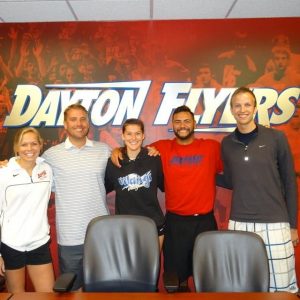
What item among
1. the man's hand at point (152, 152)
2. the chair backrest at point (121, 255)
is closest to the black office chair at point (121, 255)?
the chair backrest at point (121, 255)

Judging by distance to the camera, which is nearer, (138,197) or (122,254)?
(122,254)

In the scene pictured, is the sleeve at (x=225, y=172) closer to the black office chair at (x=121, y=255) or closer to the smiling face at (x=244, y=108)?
the smiling face at (x=244, y=108)

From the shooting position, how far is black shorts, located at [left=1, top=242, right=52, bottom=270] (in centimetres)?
253

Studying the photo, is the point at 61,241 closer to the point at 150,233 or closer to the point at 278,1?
the point at 150,233

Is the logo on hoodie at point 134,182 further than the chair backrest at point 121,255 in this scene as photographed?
Yes

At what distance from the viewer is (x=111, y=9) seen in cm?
316

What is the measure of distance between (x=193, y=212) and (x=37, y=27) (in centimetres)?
243

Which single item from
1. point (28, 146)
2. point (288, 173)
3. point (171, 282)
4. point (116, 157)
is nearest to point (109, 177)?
point (116, 157)

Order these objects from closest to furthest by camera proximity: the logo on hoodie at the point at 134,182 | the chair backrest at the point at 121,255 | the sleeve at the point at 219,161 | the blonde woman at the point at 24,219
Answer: the chair backrest at the point at 121,255, the blonde woman at the point at 24,219, the logo on hoodie at the point at 134,182, the sleeve at the point at 219,161

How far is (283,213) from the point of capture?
260cm

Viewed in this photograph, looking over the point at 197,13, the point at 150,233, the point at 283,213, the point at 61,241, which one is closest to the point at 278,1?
the point at 197,13

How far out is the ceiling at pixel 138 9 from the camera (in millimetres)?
3027

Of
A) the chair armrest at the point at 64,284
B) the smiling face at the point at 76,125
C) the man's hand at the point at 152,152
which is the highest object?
the smiling face at the point at 76,125

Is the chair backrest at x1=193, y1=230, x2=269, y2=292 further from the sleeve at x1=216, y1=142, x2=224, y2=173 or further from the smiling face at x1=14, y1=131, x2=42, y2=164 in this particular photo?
the smiling face at x1=14, y1=131, x2=42, y2=164
